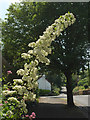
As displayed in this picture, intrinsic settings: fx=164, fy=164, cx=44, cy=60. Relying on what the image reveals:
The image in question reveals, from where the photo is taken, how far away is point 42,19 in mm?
13203

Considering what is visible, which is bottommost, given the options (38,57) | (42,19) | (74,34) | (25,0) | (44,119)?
(44,119)

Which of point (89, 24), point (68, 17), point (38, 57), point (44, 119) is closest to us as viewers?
point (38, 57)

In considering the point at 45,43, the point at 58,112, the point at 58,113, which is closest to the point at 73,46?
the point at 58,112

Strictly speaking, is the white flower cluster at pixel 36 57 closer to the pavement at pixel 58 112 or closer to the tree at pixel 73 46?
the pavement at pixel 58 112

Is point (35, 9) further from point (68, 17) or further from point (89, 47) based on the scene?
point (68, 17)

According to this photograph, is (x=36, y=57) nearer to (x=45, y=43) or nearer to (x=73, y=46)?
(x=45, y=43)

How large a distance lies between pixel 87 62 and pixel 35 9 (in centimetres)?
633

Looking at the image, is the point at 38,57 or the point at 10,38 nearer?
the point at 38,57

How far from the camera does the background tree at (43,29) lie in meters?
12.8

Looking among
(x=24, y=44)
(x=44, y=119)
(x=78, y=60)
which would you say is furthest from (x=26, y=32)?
(x=44, y=119)

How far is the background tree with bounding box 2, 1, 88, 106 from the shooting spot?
12828mm

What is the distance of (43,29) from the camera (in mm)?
13141

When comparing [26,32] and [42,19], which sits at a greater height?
[42,19]

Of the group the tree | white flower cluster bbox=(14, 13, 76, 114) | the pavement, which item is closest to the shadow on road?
the pavement
